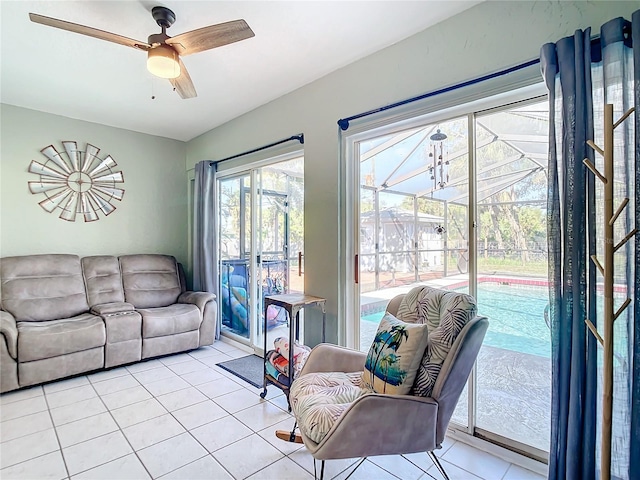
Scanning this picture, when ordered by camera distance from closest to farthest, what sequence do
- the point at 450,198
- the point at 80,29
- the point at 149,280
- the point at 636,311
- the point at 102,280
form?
the point at 636,311
the point at 80,29
the point at 450,198
the point at 102,280
the point at 149,280

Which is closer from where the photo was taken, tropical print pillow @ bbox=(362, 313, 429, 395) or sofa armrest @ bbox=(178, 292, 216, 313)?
tropical print pillow @ bbox=(362, 313, 429, 395)

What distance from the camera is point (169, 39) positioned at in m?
1.90

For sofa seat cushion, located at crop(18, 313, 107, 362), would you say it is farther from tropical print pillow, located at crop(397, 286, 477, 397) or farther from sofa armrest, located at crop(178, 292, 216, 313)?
tropical print pillow, located at crop(397, 286, 477, 397)

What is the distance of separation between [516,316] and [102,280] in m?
4.00

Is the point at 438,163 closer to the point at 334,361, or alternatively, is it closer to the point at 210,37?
the point at 334,361

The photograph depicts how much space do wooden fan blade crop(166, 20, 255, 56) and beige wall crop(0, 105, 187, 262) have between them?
271cm

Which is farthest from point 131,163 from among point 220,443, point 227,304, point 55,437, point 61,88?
point 220,443

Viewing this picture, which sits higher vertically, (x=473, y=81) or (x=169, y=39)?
(x=169, y=39)

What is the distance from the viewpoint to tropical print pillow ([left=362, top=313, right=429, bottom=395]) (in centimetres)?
153

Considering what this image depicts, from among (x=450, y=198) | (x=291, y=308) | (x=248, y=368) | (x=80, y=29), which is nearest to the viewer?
(x=80, y=29)

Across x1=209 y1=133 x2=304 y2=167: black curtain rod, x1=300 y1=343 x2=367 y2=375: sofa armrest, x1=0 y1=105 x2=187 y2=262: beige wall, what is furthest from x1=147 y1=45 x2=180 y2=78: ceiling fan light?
x1=0 y1=105 x2=187 y2=262: beige wall

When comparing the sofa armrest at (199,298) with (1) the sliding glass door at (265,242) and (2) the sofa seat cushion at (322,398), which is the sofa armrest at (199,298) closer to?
(1) the sliding glass door at (265,242)

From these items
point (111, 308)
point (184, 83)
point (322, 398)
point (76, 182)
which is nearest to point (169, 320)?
point (111, 308)

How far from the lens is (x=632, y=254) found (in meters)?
1.40
